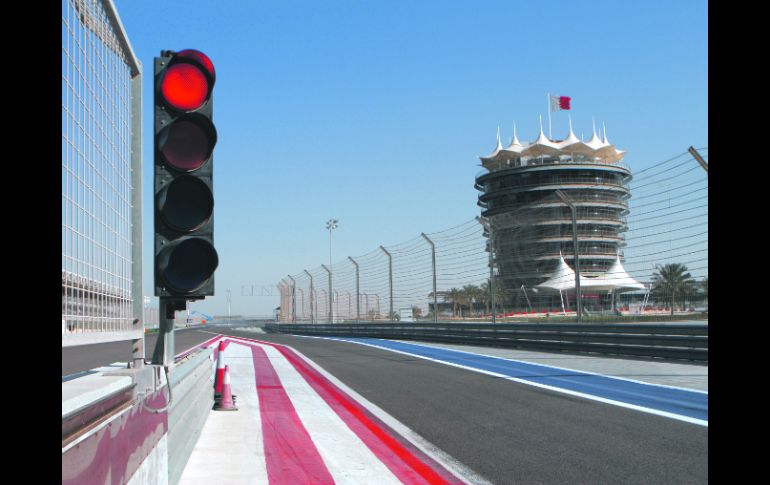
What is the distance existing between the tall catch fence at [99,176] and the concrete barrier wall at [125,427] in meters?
0.23

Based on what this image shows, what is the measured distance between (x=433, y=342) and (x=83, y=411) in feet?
78.7

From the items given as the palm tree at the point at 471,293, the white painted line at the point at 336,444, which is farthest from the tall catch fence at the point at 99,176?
the palm tree at the point at 471,293

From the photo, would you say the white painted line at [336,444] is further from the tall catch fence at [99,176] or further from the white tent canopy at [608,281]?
the white tent canopy at [608,281]

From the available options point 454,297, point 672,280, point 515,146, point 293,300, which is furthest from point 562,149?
point 672,280

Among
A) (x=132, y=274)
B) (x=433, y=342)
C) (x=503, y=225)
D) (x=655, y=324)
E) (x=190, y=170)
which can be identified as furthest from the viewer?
(x=433, y=342)

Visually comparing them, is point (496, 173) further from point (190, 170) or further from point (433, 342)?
point (190, 170)

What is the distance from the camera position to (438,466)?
5578mm

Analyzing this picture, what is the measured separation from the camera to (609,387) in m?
10.4

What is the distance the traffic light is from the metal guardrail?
11107mm

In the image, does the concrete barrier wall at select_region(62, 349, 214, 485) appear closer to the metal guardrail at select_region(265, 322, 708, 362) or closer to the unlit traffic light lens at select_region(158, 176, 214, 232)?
the unlit traffic light lens at select_region(158, 176, 214, 232)

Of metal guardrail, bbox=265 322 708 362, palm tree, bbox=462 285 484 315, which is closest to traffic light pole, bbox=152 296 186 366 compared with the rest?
metal guardrail, bbox=265 322 708 362

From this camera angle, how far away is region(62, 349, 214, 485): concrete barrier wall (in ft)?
7.07

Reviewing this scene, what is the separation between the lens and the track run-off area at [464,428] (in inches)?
212
